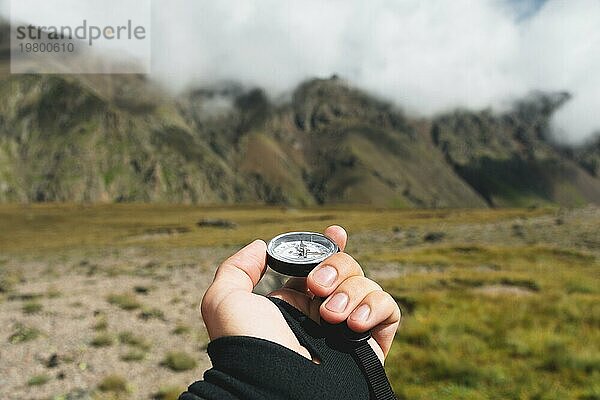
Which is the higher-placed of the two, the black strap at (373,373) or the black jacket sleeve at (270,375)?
the black jacket sleeve at (270,375)

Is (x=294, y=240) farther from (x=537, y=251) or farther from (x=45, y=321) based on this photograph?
(x=537, y=251)

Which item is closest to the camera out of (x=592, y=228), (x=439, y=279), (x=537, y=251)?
(x=439, y=279)

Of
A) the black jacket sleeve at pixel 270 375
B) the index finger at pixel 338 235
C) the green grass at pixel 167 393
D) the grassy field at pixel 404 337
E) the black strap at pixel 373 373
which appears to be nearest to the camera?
the black jacket sleeve at pixel 270 375

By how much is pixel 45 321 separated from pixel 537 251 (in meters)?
29.9

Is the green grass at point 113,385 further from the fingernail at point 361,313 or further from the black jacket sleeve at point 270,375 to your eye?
the fingernail at point 361,313

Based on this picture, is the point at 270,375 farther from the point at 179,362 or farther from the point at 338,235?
the point at 179,362

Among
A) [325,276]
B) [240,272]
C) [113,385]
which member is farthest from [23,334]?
[325,276]

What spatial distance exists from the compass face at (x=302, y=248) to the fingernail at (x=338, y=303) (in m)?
0.47

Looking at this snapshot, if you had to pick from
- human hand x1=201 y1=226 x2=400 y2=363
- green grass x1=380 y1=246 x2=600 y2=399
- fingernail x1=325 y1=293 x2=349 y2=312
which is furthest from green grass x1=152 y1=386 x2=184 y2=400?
fingernail x1=325 y1=293 x2=349 y2=312

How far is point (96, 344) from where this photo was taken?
43.7ft

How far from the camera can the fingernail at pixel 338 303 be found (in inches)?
131

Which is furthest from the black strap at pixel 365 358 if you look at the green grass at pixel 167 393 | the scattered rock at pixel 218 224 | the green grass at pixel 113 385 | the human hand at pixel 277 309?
the scattered rock at pixel 218 224

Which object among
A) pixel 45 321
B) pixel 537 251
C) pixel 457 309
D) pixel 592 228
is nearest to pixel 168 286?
pixel 45 321

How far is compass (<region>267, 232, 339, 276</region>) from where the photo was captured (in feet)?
12.4
